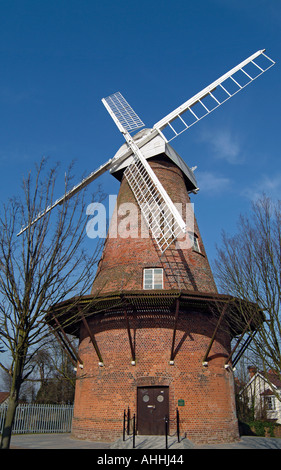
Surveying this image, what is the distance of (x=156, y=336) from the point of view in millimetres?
11875

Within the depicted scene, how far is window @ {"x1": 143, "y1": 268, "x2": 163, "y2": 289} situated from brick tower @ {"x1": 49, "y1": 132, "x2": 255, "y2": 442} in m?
0.04

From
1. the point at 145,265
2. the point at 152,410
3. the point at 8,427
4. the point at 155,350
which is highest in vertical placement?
the point at 145,265

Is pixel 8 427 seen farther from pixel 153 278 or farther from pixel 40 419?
pixel 40 419

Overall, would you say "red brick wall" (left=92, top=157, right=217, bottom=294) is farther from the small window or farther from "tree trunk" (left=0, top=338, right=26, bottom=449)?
"tree trunk" (left=0, top=338, right=26, bottom=449)

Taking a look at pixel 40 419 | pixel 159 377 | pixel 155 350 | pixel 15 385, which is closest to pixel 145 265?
pixel 155 350

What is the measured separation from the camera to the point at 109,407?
11.5 metres

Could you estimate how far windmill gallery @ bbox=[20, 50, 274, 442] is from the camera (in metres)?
11.2

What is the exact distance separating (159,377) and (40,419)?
28.0 feet

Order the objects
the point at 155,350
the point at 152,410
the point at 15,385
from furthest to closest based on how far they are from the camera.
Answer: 1. the point at 155,350
2. the point at 152,410
3. the point at 15,385

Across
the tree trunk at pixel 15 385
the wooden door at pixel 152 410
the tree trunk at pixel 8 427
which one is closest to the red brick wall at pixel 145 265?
the wooden door at pixel 152 410

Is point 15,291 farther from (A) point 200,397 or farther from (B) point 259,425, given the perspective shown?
(B) point 259,425
